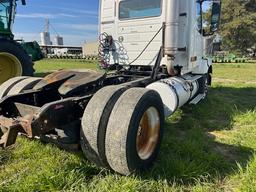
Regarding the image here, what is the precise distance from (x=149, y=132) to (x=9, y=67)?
484cm

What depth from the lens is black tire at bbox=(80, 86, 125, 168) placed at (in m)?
2.78

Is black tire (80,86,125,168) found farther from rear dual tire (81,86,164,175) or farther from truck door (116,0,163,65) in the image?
truck door (116,0,163,65)

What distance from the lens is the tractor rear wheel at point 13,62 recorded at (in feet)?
21.7

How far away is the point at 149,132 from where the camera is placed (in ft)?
11.1

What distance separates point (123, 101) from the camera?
9.73ft

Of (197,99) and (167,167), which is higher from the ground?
(197,99)

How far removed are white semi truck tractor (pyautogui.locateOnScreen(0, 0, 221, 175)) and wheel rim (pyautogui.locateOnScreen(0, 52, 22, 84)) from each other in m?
1.99

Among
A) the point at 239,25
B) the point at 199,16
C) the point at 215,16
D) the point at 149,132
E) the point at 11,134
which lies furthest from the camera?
the point at 239,25

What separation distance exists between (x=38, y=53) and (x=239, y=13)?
4014cm

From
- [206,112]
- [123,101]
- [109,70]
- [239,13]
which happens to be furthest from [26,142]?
[239,13]

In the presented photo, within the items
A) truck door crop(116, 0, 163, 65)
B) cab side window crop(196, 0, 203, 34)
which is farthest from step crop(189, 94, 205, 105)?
cab side window crop(196, 0, 203, 34)

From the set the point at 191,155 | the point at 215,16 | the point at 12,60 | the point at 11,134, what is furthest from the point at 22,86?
the point at 215,16

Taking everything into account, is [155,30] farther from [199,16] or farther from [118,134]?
[118,134]

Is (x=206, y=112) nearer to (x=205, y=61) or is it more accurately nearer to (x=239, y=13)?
(x=205, y=61)
